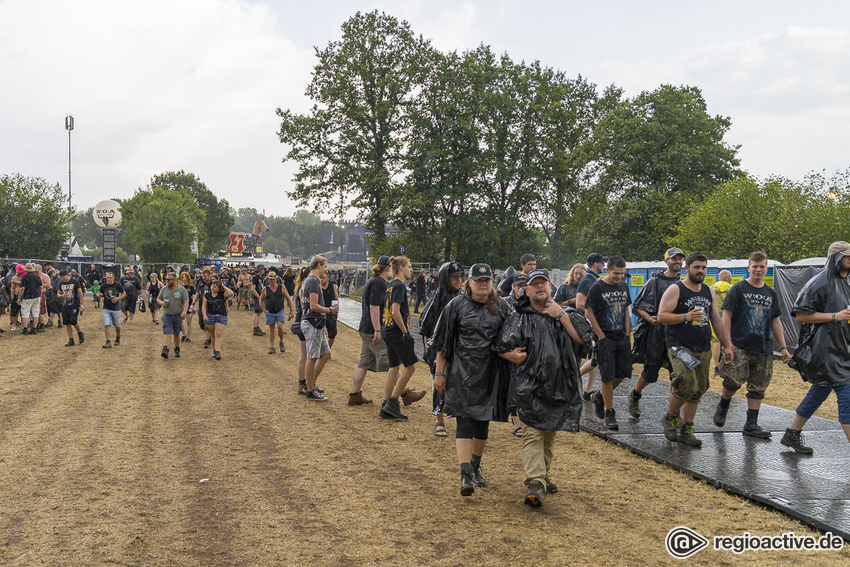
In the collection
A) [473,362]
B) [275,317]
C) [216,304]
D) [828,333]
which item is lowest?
[275,317]

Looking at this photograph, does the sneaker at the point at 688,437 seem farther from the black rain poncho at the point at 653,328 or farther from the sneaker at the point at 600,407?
the sneaker at the point at 600,407

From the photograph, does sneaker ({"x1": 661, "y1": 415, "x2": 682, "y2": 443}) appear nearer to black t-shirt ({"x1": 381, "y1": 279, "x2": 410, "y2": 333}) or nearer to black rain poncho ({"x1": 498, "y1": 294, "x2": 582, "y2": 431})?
black rain poncho ({"x1": 498, "y1": 294, "x2": 582, "y2": 431})

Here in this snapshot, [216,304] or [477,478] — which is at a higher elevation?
[216,304]

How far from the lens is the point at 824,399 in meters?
5.77

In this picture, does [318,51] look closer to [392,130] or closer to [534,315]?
[392,130]

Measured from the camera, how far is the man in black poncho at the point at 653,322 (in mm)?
6840

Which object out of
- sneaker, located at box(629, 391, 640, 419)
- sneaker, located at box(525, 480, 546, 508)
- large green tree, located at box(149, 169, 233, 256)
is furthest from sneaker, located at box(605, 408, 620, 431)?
large green tree, located at box(149, 169, 233, 256)

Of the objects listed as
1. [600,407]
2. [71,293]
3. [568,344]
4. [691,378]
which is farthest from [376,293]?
[71,293]

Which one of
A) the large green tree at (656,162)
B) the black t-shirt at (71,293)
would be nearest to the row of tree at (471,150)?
the large green tree at (656,162)

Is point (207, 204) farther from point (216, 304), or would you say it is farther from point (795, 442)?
point (795, 442)

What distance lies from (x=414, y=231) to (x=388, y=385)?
109 feet

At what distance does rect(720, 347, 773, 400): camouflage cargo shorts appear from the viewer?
6.57 metres

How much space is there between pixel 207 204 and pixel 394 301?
281ft

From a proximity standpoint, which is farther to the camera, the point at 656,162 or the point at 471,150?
the point at 471,150
